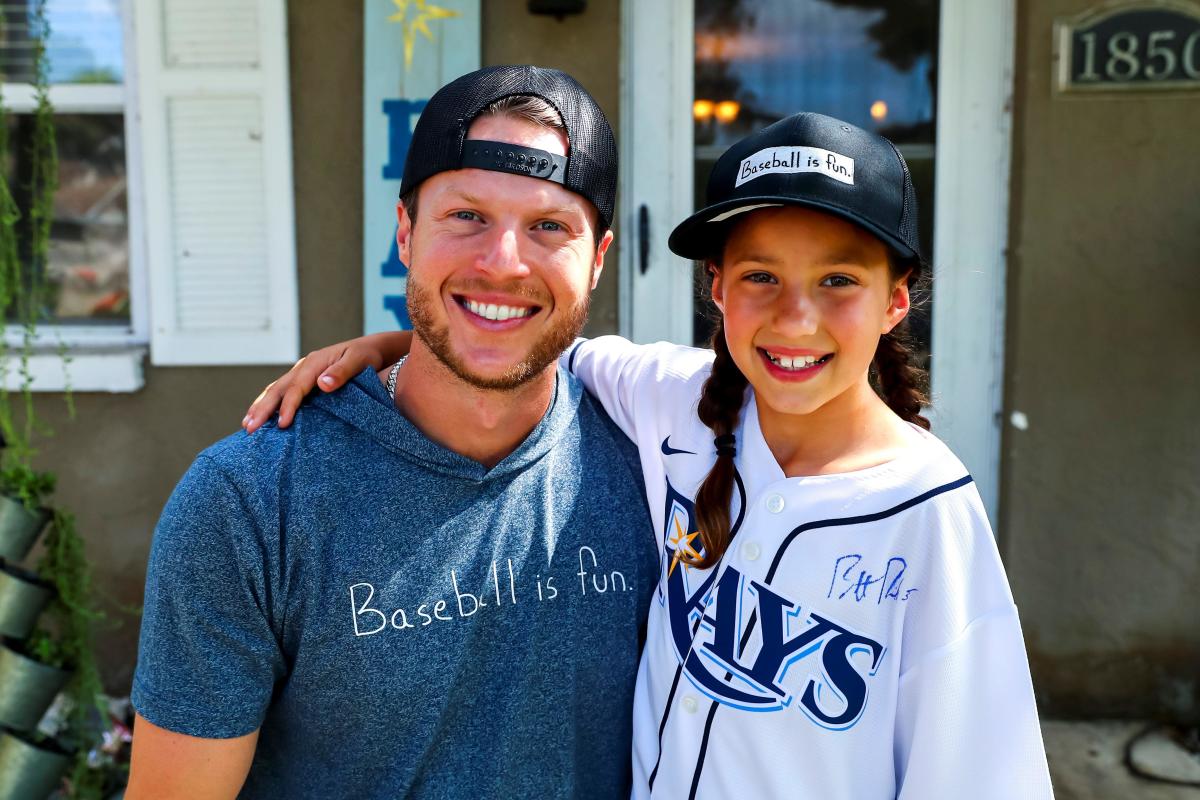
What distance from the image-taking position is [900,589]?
1.38 meters

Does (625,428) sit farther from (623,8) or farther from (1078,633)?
(1078,633)

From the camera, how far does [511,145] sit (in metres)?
1.58

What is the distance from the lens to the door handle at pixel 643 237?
342cm

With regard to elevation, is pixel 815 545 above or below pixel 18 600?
above

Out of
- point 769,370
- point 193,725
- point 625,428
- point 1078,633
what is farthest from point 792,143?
point 1078,633

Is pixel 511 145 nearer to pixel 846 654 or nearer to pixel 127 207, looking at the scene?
pixel 846 654

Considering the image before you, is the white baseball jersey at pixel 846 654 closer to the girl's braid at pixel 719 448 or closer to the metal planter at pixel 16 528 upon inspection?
the girl's braid at pixel 719 448

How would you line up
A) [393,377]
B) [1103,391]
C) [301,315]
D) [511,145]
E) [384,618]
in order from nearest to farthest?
[384,618], [511,145], [393,377], [1103,391], [301,315]

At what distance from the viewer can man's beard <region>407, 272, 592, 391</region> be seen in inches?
62.3

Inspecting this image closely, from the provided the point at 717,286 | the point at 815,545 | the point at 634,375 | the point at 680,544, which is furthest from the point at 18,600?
the point at 815,545

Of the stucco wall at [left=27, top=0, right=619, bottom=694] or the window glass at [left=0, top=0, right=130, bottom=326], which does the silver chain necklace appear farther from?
the window glass at [left=0, top=0, right=130, bottom=326]

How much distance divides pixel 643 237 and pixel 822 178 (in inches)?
78.6
